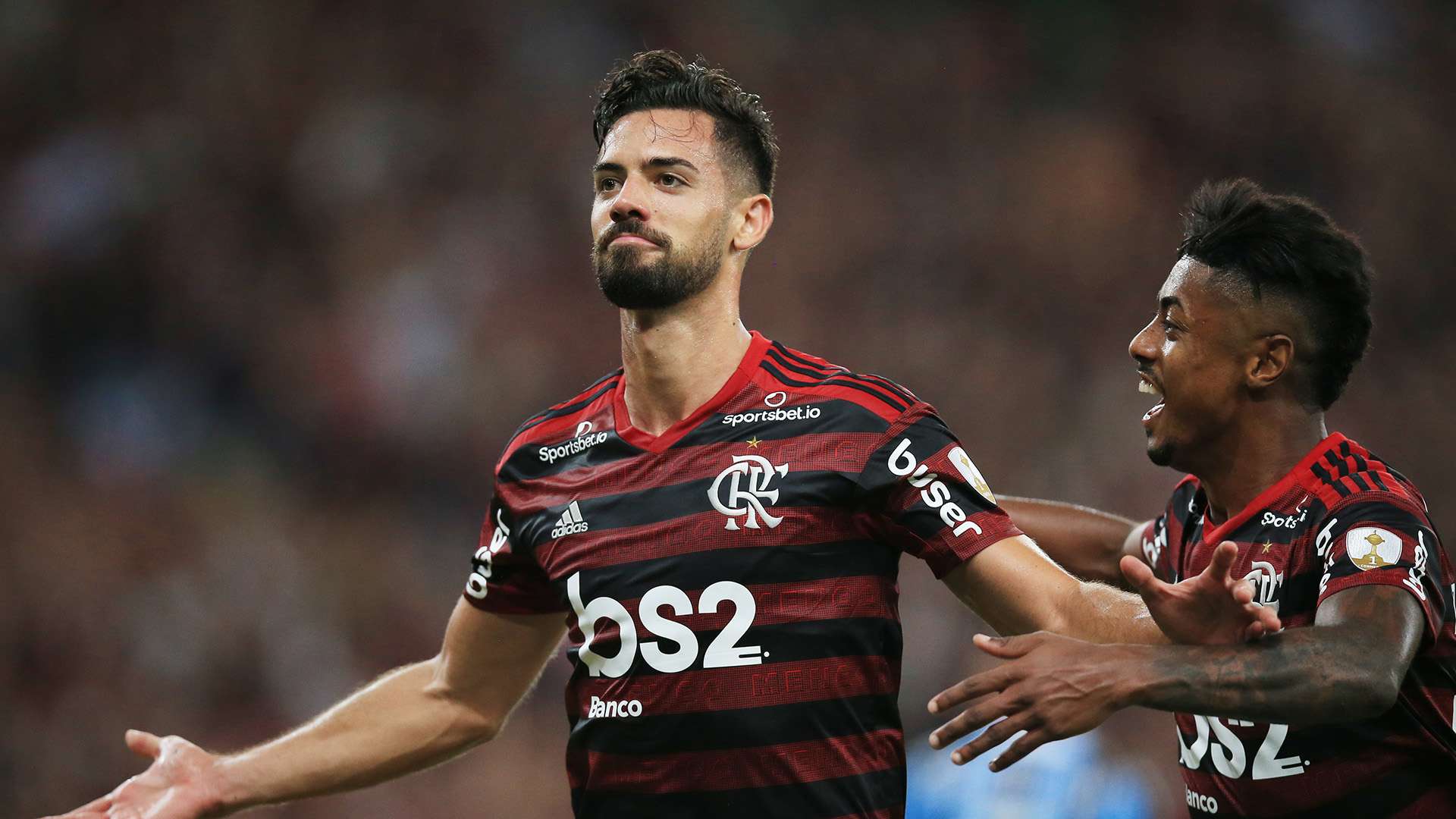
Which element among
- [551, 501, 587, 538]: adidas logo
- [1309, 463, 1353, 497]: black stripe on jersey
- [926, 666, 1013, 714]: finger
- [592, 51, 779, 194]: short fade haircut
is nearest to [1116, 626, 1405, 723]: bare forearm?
[926, 666, 1013, 714]: finger

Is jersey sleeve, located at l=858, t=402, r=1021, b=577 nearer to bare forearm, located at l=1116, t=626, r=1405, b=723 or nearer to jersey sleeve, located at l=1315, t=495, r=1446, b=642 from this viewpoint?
bare forearm, located at l=1116, t=626, r=1405, b=723

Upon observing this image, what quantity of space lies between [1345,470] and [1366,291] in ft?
1.77

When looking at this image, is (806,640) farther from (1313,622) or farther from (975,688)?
(1313,622)

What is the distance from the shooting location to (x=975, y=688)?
2.42 meters

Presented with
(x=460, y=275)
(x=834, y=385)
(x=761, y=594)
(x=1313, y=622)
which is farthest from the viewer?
(x=460, y=275)

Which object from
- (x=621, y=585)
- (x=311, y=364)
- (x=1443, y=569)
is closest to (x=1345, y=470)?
(x=1443, y=569)

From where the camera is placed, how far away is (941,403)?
8.51 meters

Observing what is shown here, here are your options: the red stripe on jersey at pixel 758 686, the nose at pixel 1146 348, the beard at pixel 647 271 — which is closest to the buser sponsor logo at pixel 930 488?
the red stripe on jersey at pixel 758 686

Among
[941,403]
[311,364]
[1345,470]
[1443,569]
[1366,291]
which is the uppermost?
[311,364]

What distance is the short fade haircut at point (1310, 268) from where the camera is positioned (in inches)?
137

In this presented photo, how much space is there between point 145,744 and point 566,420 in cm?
134

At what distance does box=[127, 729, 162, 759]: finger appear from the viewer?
3387mm

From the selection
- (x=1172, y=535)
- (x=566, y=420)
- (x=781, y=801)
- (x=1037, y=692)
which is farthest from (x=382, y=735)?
(x=1172, y=535)

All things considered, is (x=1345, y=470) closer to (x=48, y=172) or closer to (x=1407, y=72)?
(x=1407, y=72)
